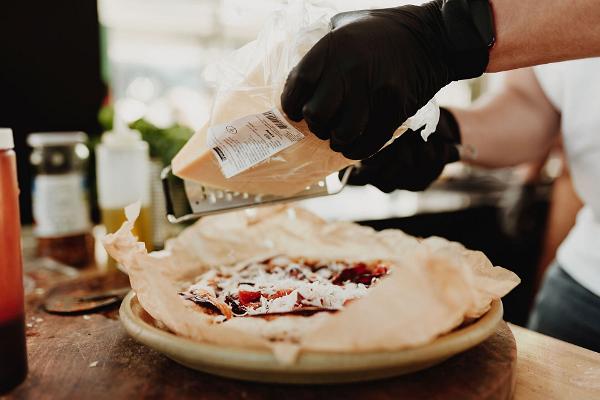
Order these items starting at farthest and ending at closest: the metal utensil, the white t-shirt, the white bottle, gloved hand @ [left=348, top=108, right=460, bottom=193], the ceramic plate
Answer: the white bottle, the white t-shirt, gloved hand @ [left=348, top=108, right=460, bottom=193], the metal utensil, the ceramic plate

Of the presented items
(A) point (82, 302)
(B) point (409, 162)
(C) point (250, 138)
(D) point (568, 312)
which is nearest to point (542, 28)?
(B) point (409, 162)

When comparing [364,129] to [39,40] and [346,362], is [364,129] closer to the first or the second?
[346,362]

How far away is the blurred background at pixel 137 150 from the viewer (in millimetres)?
1445

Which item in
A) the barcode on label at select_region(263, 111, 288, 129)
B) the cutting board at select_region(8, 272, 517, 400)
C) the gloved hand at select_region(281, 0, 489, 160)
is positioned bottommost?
the cutting board at select_region(8, 272, 517, 400)

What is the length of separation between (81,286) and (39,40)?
1.21 metres

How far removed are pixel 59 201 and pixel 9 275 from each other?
0.89 meters

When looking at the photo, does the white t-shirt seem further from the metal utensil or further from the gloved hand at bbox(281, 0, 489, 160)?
the metal utensil

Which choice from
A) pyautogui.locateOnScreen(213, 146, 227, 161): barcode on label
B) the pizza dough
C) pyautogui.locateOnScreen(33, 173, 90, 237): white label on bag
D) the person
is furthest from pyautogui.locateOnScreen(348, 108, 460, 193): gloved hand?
pyautogui.locateOnScreen(33, 173, 90, 237): white label on bag

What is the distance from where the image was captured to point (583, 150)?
1.24 meters

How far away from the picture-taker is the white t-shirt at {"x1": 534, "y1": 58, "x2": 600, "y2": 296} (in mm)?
1216

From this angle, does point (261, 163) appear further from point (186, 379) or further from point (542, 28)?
point (542, 28)

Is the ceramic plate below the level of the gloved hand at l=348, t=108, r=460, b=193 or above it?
below

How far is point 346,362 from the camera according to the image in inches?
22.6

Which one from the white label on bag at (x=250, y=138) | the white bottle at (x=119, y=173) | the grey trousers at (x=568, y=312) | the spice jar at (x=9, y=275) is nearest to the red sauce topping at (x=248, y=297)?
the white label on bag at (x=250, y=138)
